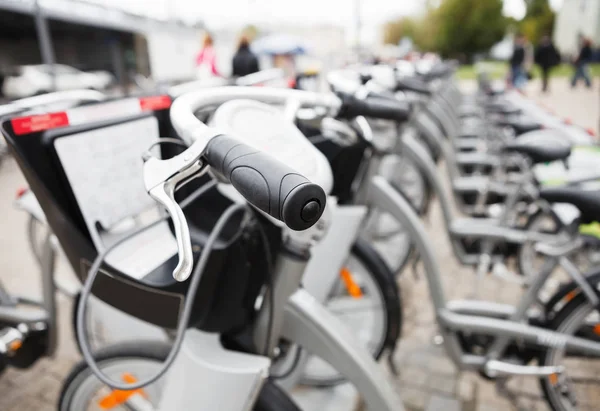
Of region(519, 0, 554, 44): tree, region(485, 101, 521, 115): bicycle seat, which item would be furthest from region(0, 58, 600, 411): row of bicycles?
region(519, 0, 554, 44): tree

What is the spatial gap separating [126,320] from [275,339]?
889mm

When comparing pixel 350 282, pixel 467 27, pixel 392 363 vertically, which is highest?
pixel 467 27

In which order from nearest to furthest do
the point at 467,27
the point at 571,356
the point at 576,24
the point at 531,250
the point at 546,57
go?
the point at 571,356 → the point at 531,250 → the point at 546,57 → the point at 576,24 → the point at 467,27

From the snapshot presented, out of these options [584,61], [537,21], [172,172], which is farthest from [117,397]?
[537,21]

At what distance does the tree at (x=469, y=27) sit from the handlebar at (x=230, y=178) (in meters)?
43.9

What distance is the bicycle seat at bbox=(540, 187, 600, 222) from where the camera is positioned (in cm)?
164

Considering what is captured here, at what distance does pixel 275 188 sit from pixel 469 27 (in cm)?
4525

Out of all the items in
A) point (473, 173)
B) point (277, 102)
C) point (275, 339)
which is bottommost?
point (473, 173)

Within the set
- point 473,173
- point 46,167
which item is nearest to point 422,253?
point 46,167

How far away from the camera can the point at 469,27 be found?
40.8 meters

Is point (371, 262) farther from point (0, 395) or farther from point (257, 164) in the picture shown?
point (0, 395)

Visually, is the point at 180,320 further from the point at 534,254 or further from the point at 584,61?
the point at 584,61

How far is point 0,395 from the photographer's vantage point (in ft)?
7.85

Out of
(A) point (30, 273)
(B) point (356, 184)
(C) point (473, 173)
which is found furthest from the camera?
(C) point (473, 173)
